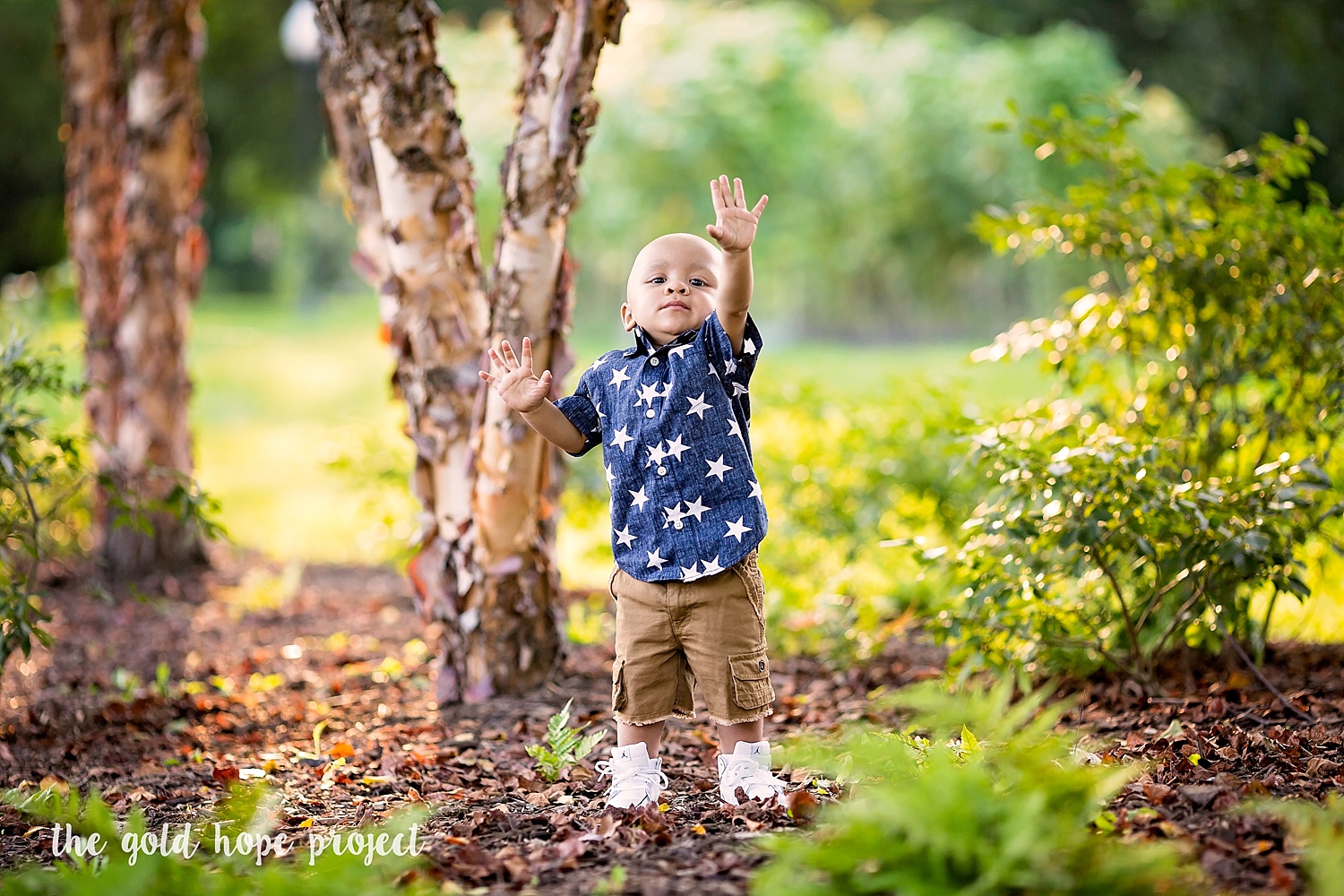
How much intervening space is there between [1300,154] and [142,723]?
4.10m

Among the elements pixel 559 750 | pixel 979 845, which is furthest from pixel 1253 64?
pixel 979 845

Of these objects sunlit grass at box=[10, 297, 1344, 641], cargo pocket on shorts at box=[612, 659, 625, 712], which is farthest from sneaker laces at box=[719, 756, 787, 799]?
sunlit grass at box=[10, 297, 1344, 641]

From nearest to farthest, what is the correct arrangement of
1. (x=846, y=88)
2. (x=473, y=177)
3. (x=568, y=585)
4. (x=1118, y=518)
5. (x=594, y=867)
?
1. (x=594, y=867)
2. (x=1118, y=518)
3. (x=473, y=177)
4. (x=568, y=585)
5. (x=846, y=88)

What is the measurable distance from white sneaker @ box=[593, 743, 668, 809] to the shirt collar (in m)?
0.94

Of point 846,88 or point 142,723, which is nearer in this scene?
point 142,723

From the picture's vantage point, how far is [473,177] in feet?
12.6

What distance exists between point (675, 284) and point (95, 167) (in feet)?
16.6

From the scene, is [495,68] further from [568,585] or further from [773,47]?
[568,585]

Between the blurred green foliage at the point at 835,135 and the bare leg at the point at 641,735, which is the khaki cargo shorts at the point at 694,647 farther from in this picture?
the blurred green foliage at the point at 835,135

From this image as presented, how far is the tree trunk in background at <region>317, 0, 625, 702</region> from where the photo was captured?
11.2ft

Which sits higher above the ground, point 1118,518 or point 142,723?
point 1118,518

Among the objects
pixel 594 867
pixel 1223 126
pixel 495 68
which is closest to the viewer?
pixel 594 867

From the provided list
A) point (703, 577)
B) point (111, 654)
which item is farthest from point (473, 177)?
point (111, 654)

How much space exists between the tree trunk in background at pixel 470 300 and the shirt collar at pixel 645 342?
0.81 m
